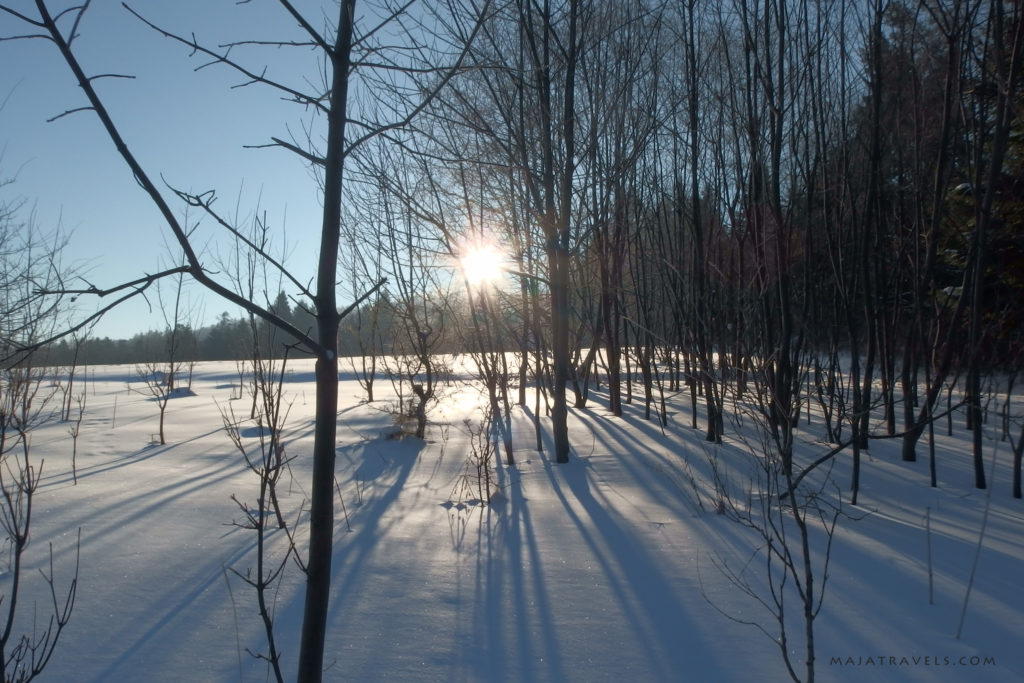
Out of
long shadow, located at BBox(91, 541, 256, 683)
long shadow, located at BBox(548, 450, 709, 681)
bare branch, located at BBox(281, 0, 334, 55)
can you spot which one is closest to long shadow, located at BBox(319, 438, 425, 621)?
long shadow, located at BBox(91, 541, 256, 683)

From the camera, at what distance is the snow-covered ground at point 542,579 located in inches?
106

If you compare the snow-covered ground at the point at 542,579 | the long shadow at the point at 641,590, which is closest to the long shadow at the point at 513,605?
the snow-covered ground at the point at 542,579

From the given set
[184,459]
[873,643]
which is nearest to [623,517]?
[873,643]

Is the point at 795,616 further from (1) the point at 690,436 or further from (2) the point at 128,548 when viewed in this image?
(1) the point at 690,436

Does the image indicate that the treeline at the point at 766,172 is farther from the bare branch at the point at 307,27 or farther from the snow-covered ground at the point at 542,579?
the bare branch at the point at 307,27

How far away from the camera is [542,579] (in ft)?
11.7

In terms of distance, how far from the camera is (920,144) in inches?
244

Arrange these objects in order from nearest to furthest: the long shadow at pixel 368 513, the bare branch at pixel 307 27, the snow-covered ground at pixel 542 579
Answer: the bare branch at pixel 307 27
the snow-covered ground at pixel 542 579
the long shadow at pixel 368 513

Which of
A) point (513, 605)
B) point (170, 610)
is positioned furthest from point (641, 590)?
point (170, 610)

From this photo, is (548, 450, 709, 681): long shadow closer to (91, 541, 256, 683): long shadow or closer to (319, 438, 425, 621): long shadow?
(319, 438, 425, 621): long shadow

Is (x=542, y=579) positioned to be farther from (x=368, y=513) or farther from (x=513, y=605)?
(x=368, y=513)

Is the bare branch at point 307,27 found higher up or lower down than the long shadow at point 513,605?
higher up

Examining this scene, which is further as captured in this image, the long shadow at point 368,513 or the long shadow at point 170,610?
the long shadow at point 368,513

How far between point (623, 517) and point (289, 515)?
8.30 feet
